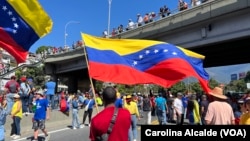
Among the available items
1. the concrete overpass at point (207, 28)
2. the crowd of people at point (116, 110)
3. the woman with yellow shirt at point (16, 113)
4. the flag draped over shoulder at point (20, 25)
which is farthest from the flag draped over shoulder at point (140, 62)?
the concrete overpass at point (207, 28)

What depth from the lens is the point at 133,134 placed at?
438 inches

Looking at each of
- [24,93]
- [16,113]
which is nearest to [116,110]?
[16,113]

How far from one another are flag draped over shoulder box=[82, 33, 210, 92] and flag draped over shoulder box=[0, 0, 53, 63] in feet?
3.17

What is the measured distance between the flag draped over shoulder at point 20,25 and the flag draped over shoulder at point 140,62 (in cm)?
97

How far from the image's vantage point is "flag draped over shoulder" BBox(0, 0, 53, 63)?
28.0ft

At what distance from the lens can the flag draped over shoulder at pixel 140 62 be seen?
837 centimetres

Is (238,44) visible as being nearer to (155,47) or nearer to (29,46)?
(155,47)

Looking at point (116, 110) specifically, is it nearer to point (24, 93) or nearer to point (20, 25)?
point (20, 25)

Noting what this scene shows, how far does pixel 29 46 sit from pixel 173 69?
3.01 metres

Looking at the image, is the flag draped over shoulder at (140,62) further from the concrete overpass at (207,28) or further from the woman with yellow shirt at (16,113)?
the concrete overpass at (207,28)

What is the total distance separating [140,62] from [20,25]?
263 centimetres

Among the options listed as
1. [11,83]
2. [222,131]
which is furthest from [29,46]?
[11,83]

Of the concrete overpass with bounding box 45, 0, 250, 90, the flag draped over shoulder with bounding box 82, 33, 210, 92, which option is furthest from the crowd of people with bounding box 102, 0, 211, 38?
the flag draped over shoulder with bounding box 82, 33, 210, 92

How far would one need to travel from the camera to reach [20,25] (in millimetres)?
8711
